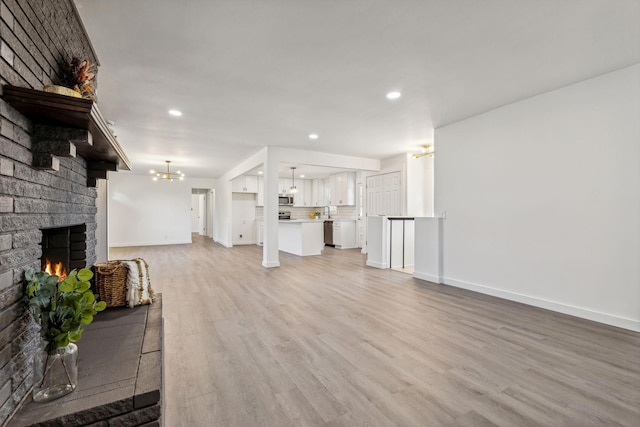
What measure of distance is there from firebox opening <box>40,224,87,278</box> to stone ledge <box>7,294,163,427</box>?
0.71 m

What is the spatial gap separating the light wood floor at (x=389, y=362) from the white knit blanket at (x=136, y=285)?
53cm

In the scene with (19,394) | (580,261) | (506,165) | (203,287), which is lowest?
(203,287)

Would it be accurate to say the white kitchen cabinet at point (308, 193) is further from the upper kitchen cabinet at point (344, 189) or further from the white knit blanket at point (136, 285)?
the white knit blanket at point (136, 285)

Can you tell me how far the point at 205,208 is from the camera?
542 inches

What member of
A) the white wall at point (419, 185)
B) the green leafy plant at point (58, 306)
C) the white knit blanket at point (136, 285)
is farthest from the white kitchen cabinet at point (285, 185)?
the green leafy plant at point (58, 306)

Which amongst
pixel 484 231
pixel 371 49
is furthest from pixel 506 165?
pixel 371 49

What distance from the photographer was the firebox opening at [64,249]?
201 cm

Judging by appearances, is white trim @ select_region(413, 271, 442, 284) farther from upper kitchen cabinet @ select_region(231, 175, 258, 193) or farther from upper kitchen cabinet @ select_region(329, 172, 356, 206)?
upper kitchen cabinet @ select_region(231, 175, 258, 193)

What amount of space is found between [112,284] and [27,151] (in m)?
1.14

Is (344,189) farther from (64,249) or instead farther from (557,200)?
(64,249)

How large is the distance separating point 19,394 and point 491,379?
99.9 inches

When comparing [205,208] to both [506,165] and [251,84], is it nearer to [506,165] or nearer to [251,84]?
[251,84]

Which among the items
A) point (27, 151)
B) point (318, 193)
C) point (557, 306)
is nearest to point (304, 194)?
point (318, 193)

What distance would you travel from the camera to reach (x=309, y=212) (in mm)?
11039
